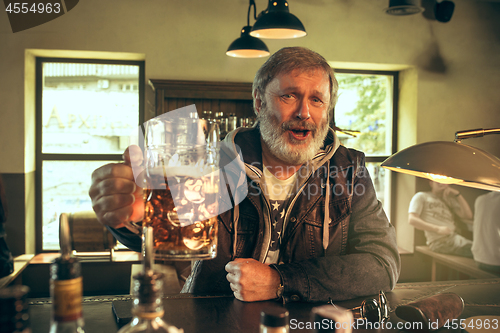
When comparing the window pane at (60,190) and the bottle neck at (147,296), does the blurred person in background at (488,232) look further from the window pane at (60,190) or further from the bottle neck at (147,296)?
the window pane at (60,190)

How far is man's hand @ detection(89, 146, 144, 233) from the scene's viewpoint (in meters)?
0.85

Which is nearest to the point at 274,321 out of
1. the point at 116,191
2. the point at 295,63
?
the point at 116,191

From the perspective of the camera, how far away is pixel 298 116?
62.8 inches

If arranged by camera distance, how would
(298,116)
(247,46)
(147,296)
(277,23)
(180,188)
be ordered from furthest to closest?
(247,46), (277,23), (298,116), (180,188), (147,296)

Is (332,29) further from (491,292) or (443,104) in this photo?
(491,292)

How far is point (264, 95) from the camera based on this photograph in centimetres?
174

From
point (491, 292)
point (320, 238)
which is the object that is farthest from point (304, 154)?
point (491, 292)

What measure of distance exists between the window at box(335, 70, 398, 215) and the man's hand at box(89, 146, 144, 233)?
3.67 meters

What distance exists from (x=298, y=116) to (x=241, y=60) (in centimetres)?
232

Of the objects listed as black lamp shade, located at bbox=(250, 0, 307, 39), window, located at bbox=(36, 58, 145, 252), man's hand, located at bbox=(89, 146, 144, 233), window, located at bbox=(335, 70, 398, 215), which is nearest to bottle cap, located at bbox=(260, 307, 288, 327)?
man's hand, located at bbox=(89, 146, 144, 233)

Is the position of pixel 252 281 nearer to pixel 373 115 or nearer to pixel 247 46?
pixel 247 46

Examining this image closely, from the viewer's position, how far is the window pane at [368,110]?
4.32m

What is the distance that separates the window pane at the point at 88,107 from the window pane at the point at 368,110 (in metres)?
2.25

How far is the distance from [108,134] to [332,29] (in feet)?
8.11
